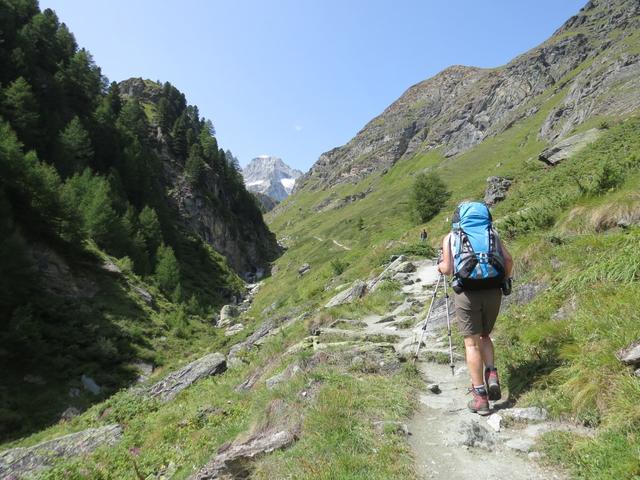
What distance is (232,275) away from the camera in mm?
75938

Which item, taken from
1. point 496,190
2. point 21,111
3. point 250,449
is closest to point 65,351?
point 250,449

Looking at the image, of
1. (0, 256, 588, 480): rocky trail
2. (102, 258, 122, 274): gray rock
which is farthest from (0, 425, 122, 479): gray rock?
(102, 258, 122, 274): gray rock

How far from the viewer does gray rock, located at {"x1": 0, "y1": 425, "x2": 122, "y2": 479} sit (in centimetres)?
1180

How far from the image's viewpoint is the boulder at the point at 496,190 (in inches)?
1281

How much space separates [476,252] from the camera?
229 inches

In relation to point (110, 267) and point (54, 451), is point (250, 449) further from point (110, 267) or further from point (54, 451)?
point (110, 267)

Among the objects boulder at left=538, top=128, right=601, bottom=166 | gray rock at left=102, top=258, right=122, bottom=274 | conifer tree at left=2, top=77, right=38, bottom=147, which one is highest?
conifer tree at left=2, top=77, right=38, bottom=147

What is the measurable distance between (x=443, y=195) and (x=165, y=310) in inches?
1429

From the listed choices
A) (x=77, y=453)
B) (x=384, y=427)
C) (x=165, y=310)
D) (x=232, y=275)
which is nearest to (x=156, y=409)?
(x=77, y=453)

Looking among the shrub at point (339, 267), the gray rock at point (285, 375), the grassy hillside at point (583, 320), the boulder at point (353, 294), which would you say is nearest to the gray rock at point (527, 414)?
the grassy hillside at point (583, 320)

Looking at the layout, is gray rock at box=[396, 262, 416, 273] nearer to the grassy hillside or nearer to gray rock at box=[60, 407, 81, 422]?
the grassy hillside

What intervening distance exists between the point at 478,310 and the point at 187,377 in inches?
562

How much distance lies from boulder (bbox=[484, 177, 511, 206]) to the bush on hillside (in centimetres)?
1249

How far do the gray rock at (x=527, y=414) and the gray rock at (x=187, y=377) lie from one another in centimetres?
1283
